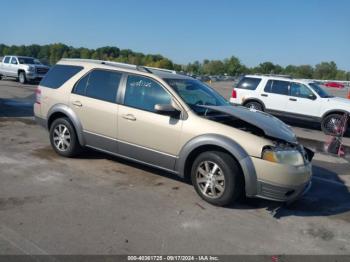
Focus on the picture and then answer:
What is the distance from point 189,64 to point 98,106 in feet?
440

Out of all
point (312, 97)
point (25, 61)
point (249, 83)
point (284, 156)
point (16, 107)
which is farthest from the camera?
point (25, 61)

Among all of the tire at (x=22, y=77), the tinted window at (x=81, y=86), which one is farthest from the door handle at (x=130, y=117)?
the tire at (x=22, y=77)

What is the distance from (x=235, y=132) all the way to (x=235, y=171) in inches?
19.5

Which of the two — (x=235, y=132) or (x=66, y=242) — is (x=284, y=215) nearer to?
(x=235, y=132)

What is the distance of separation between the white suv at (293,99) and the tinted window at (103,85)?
8.33 m

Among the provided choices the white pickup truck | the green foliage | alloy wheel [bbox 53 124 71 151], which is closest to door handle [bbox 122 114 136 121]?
alloy wheel [bbox 53 124 71 151]

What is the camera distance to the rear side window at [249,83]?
47.8 ft

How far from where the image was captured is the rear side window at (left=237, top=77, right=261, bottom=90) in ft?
47.8

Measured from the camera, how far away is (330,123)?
12.8 m

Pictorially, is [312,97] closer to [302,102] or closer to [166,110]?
[302,102]

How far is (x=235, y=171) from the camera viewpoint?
5.01 metres

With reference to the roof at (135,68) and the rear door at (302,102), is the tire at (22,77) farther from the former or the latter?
the roof at (135,68)

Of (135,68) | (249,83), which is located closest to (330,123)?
(249,83)

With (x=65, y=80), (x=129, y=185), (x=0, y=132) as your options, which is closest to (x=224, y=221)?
(x=129, y=185)
